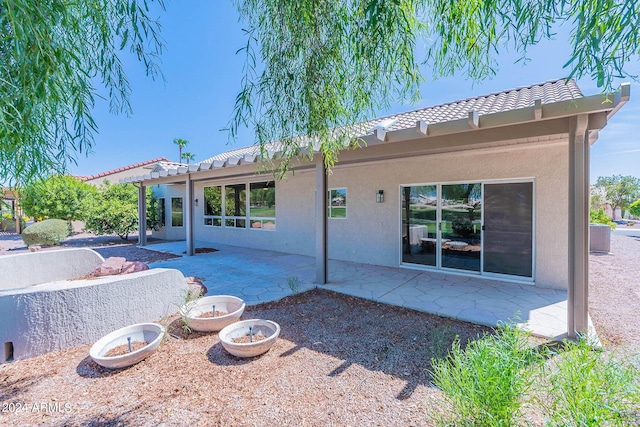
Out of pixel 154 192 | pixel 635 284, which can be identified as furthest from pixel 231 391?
pixel 154 192

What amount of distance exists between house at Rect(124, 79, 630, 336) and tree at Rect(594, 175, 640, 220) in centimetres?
4349

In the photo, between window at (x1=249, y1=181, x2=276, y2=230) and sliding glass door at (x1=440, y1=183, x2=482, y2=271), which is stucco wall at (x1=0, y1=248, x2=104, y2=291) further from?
sliding glass door at (x1=440, y1=183, x2=482, y2=271)

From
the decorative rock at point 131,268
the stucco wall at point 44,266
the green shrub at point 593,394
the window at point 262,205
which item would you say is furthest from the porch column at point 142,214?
the green shrub at point 593,394

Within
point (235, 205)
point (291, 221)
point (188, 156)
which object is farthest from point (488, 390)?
point (188, 156)

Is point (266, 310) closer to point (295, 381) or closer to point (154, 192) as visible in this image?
point (295, 381)

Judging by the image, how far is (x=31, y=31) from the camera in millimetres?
1986

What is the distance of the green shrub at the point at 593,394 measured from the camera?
1798 millimetres

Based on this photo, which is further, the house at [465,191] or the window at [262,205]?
the window at [262,205]

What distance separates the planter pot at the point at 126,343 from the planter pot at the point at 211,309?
0.50m

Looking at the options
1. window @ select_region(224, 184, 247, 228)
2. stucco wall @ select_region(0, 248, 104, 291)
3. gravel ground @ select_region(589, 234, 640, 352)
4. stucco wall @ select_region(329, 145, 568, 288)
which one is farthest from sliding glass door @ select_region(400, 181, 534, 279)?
stucco wall @ select_region(0, 248, 104, 291)

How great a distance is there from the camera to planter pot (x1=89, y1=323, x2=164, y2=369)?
3.39 metres

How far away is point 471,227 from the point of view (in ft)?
24.4

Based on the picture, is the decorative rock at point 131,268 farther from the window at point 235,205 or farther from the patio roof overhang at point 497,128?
the window at point 235,205

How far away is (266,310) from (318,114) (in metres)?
3.73
